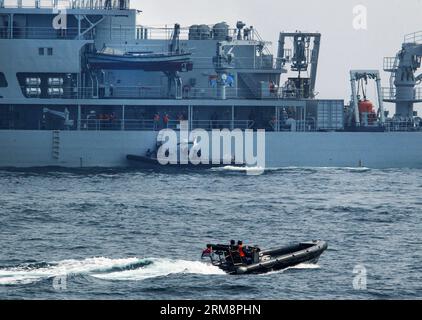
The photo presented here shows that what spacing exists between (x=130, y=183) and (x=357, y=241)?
2084 centimetres

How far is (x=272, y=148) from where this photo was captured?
7044 centimetres

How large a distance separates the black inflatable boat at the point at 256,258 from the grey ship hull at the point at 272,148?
3104 cm

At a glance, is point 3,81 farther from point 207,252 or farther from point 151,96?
point 207,252

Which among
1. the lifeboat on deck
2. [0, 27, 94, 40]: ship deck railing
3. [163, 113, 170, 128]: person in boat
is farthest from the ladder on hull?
[0, 27, 94, 40]: ship deck railing

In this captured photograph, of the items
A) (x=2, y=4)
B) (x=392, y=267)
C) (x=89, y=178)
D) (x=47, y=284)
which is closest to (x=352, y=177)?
(x=89, y=178)

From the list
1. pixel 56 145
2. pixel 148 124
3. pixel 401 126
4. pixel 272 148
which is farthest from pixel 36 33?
pixel 401 126

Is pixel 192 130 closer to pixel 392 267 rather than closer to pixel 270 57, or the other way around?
pixel 270 57

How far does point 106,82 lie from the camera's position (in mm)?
73000

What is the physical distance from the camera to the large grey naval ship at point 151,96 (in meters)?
70.1

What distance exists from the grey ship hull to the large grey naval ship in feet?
0.18

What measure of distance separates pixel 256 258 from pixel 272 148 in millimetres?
33548

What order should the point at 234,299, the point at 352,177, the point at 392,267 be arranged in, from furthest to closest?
the point at 352,177
the point at 392,267
the point at 234,299
